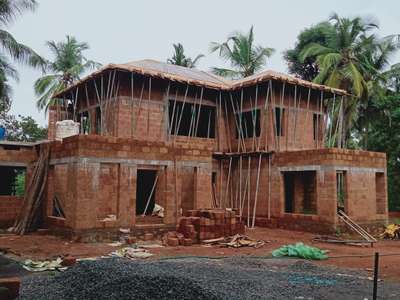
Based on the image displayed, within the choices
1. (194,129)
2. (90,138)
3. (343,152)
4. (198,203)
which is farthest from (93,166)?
(343,152)

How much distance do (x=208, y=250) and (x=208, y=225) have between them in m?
1.30

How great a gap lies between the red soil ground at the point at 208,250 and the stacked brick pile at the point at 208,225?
538mm

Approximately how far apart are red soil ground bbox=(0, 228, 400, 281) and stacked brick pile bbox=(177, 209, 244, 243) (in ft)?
1.77

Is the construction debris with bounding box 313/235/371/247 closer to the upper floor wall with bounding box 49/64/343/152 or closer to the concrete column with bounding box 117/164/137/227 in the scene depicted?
the upper floor wall with bounding box 49/64/343/152

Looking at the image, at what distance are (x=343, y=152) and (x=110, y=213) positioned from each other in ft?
28.2

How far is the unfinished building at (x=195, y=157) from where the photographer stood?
13.2 meters

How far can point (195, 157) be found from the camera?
15.2 meters

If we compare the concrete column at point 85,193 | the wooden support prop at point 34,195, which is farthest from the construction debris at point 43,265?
the wooden support prop at point 34,195

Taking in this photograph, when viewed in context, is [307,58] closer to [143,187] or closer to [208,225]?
[143,187]

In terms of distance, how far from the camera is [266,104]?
722 inches

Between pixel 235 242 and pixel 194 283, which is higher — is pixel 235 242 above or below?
below

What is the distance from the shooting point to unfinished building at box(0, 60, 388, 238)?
13.2m

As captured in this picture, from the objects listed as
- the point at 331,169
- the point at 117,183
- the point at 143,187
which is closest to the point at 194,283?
the point at 117,183

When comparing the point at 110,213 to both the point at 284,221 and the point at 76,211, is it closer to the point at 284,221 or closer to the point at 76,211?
the point at 76,211
